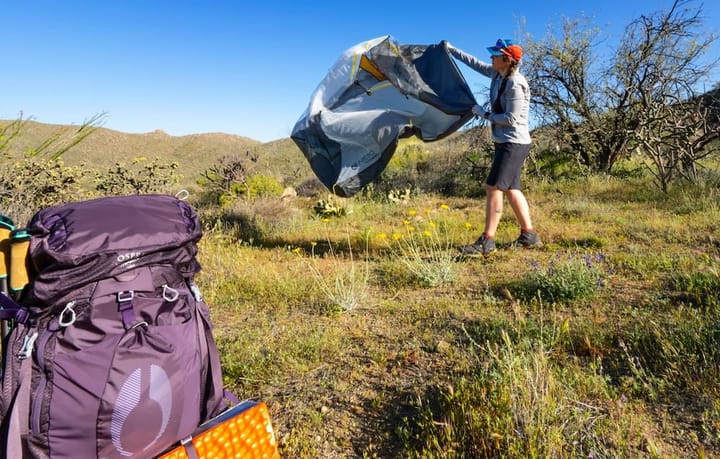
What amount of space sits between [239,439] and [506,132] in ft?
11.8

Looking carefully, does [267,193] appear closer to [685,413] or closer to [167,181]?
[167,181]

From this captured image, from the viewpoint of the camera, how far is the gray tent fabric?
184 inches

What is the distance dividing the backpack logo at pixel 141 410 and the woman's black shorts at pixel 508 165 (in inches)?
137

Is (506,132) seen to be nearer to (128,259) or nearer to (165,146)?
(128,259)

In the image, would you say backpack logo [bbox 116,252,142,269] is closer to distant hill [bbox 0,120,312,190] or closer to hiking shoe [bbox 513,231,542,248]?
hiking shoe [bbox 513,231,542,248]

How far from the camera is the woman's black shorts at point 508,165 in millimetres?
4121

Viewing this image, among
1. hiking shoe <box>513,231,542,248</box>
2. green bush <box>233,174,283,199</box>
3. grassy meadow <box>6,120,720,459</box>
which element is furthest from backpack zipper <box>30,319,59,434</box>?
green bush <box>233,174,283,199</box>

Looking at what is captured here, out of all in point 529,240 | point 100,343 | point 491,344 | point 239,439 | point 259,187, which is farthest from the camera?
point 259,187

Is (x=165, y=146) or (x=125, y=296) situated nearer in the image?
(x=125, y=296)

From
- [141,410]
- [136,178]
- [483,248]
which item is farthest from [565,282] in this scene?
[136,178]

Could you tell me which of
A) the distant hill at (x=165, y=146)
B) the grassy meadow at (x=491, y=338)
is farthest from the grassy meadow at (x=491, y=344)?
the distant hill at (x=165, y=146)

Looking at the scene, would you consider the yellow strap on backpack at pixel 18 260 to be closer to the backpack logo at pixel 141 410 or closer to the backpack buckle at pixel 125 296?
the backpack buckle at pixel 125 296

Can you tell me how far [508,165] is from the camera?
4129 millimetres

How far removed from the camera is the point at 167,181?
25.3 feet
